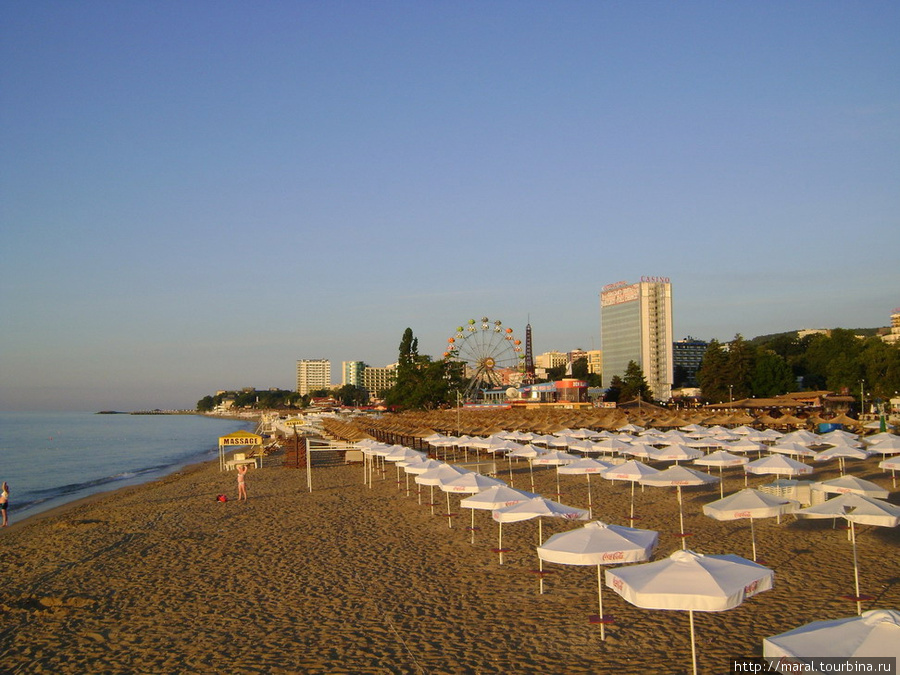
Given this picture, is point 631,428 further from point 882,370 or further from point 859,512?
point 882,370

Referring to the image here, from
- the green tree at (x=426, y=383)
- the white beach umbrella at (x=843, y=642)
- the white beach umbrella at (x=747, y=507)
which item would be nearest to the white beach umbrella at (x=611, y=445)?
the white beach umbrella at (x=747, y=507)

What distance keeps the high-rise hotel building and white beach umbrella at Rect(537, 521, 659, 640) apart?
121541 millimetres

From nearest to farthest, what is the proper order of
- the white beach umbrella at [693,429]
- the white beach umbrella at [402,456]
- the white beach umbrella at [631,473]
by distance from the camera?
the white beach umbrella at [631,473], the white beach umbrella at [402,456], the white beach umbrella at [693,429]

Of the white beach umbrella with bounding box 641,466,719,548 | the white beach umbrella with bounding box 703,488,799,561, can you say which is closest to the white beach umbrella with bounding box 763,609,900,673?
the white beach umbrella with bounding box 703,488,799,561

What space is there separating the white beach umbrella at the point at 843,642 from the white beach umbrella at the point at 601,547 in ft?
9.44

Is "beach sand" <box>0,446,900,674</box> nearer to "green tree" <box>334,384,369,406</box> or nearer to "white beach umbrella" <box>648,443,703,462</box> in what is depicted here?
"white beach umbrella" <box>648,443,703,462</box>

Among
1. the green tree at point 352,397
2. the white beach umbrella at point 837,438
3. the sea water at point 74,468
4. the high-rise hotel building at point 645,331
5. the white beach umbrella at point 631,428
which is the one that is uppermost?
the high-rise hotel building at point 645,331

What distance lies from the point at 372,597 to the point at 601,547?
4.17m

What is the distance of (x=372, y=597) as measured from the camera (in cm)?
1023

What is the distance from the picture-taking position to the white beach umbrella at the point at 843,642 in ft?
14.0

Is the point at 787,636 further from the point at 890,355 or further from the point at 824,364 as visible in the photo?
the point at 824,364

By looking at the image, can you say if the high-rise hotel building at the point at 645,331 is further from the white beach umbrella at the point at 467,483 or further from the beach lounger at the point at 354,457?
the white beach umbrella at the point at 467,483

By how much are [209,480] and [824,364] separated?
268 feet

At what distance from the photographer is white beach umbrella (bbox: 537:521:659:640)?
744 centimetres
